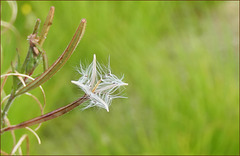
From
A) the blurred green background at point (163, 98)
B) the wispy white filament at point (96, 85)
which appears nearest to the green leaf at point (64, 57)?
the wispy white filament at point (96, 85)

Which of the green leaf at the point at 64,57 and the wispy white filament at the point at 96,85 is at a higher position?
the green leaf at the point at 64,57

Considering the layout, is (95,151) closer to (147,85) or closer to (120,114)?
(120,114)

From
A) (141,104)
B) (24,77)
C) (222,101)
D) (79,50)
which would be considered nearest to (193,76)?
(222,101)

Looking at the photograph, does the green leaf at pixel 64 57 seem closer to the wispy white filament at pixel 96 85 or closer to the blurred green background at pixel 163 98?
the wispy white filament at pixel 96 85

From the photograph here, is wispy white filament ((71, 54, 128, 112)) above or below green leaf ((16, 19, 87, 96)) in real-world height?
below

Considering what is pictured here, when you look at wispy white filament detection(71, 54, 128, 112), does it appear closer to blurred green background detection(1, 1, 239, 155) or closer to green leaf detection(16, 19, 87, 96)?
green leaf detection(16, 19, 87, 96)

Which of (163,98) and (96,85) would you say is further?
(163,98)

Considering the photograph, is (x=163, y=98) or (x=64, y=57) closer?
(x=64, y=57)

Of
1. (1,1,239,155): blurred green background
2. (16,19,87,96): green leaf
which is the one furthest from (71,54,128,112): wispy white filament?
(1,1,239,155): blurred green background

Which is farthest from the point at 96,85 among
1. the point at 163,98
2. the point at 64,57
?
the point at 163,98

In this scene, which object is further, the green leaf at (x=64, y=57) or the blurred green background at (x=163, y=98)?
the blurred green background at (x=163, y=98)

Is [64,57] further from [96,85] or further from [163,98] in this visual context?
[163,98]
